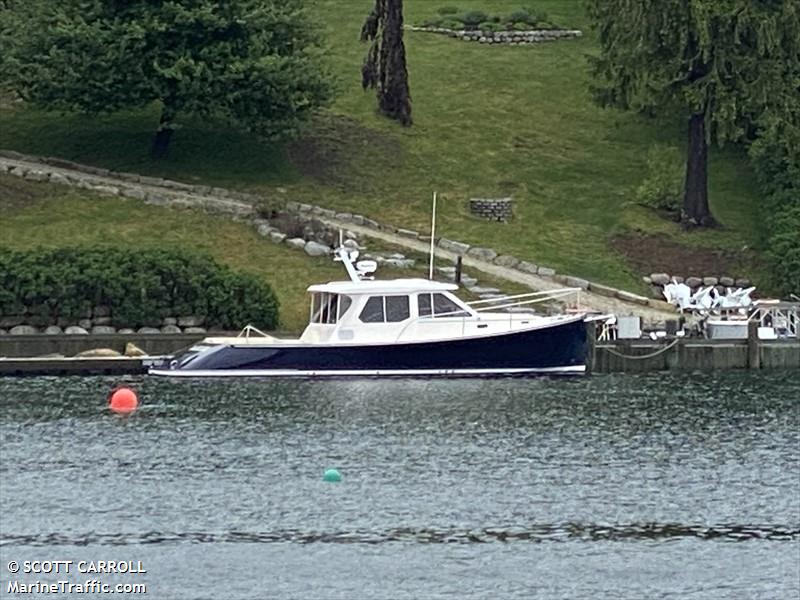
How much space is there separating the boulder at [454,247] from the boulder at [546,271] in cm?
245

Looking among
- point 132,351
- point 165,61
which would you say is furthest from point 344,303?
point 165,61

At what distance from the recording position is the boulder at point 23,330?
59469mm

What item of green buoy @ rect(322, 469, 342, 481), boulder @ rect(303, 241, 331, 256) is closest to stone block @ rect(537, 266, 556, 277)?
boulder @ rect(303, 241, 331, 256)

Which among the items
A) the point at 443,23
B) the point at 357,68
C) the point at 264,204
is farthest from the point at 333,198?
the point at 443,23

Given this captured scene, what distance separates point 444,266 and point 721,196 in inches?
539

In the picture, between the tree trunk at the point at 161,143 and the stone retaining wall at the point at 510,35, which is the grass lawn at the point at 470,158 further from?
the stone retaining wall at the point at 510,35

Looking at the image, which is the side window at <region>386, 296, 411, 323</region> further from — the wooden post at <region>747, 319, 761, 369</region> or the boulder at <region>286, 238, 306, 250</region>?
the wooden post at <region>747, 319, 761, 369</region>

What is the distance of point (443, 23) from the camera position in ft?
300

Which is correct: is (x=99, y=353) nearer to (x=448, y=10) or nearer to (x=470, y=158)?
(x=470, y=158)

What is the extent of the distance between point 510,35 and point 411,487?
1940 inches

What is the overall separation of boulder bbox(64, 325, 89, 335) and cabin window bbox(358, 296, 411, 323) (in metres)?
7.43

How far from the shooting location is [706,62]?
70.4m

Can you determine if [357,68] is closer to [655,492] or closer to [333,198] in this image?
[333,198]

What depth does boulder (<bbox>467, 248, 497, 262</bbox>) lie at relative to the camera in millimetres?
67250
